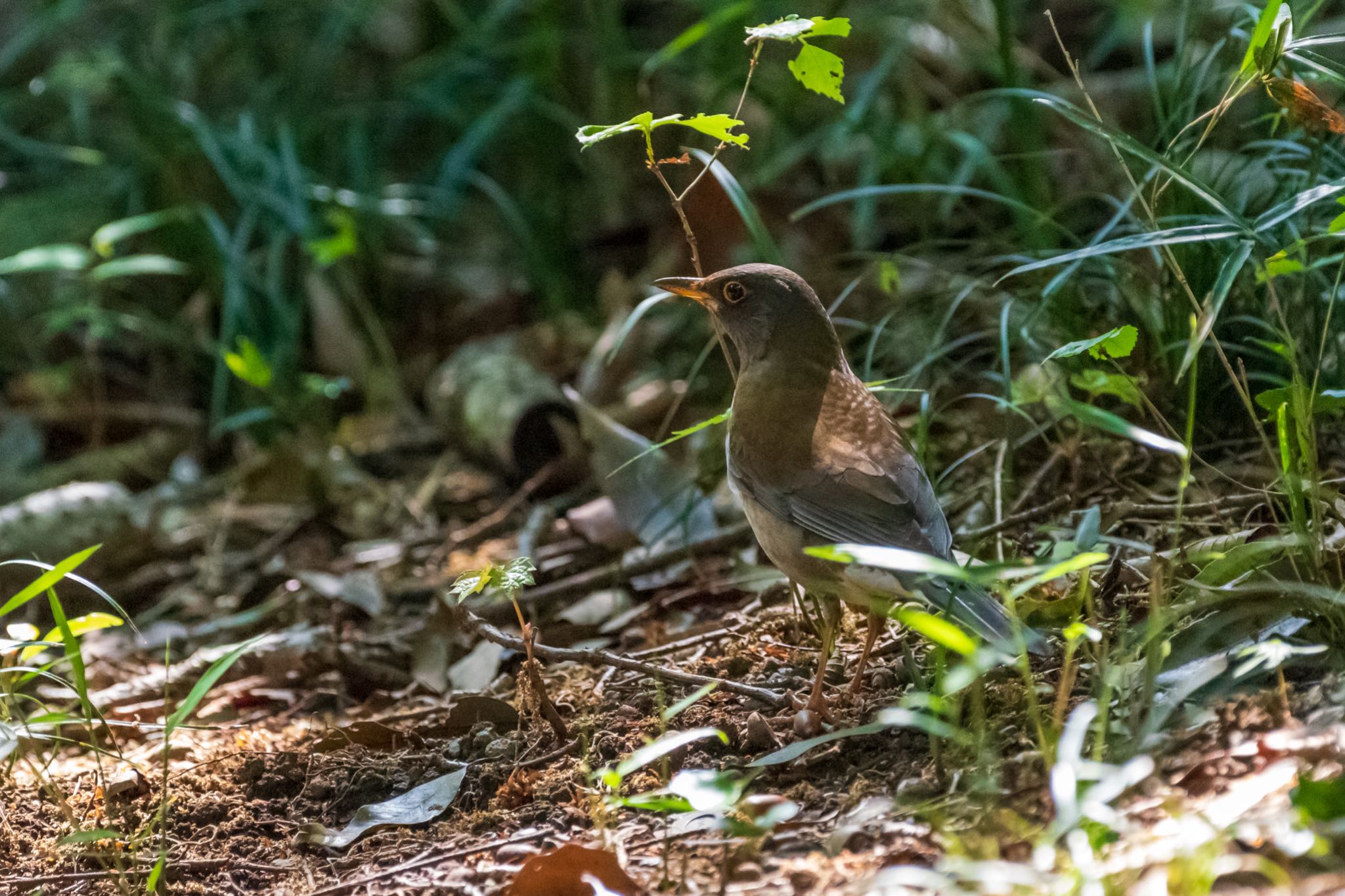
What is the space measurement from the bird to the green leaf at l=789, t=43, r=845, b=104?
81 cm

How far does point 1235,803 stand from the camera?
2240 mm

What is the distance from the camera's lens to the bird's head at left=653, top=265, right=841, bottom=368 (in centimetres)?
381

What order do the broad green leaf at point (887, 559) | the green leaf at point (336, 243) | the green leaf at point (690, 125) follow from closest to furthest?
the broad green leaf at point (887, 559), the green leaf at point (690, 125), the green leaf at point (336, 243)

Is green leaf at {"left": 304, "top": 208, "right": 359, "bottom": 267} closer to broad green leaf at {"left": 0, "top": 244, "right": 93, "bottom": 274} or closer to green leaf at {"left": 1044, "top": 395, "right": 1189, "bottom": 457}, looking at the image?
broad green leaf at {"left": 0, "top": 244, "right": 93, "bottom": 274}

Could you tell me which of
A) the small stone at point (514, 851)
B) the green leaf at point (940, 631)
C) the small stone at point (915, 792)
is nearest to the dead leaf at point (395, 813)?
the small stone at point (514, 851)

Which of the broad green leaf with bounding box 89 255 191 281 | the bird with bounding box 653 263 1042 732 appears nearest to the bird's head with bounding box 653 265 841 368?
the bird with bounding box 653 263 1042 732

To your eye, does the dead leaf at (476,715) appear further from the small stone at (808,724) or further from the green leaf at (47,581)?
the green leaf at (47,581)

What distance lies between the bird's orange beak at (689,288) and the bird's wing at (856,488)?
1.83 feet

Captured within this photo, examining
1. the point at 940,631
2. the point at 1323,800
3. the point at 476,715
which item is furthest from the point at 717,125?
the point at 1323,800

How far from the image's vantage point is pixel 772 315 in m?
3.84

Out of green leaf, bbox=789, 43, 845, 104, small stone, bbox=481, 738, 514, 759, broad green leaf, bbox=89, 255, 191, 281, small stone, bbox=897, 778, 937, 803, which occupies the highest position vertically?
green leaf, bbox=789, 43, 845, 104

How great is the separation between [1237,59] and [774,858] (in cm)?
306

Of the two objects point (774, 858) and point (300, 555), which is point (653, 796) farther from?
point (300, 555)

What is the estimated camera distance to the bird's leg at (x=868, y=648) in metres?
3.31
